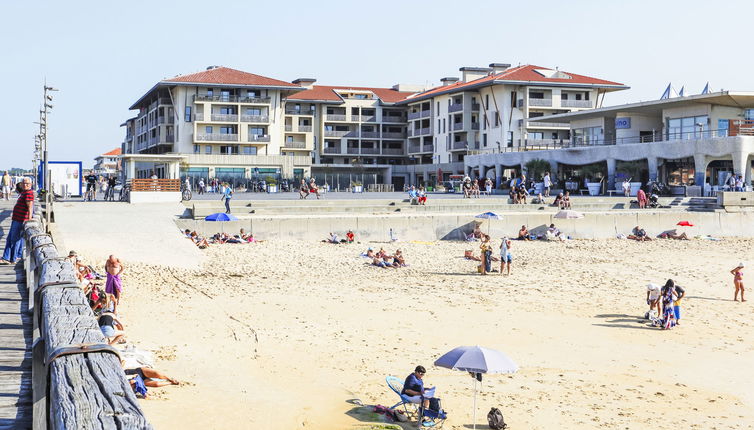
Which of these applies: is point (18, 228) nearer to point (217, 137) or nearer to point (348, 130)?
point (217, 137)

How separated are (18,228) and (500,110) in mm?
66666

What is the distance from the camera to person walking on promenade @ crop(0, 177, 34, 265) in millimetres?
11960

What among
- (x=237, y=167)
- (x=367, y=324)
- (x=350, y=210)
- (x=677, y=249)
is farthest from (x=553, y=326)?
(x=237, y=167)

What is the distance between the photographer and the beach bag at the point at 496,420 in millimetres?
10281

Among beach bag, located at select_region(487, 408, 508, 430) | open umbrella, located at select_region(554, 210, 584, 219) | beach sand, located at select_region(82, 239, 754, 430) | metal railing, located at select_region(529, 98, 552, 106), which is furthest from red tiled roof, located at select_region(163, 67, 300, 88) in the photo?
beach bag, located at select_region(487, 408, 508, 430)

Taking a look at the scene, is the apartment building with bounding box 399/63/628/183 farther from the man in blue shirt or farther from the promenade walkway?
the promenade walkway

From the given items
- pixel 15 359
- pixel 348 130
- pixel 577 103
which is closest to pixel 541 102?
pixel 577 103

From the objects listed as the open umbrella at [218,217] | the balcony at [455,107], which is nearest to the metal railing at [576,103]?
the balcony at [455,107]

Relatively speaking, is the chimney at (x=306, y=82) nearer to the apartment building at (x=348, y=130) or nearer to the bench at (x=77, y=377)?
the apartment building at (x=348, y=130)

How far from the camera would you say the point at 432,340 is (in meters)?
15.7

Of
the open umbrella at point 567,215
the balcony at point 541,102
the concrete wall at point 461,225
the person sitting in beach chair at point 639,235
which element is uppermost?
the balcony at point 541,102

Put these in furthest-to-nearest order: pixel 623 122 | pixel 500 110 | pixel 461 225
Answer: pixel 500 110 < pixel 623 122 < pixel 461 225

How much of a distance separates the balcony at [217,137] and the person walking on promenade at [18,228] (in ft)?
198

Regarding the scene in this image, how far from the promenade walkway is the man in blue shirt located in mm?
5289
